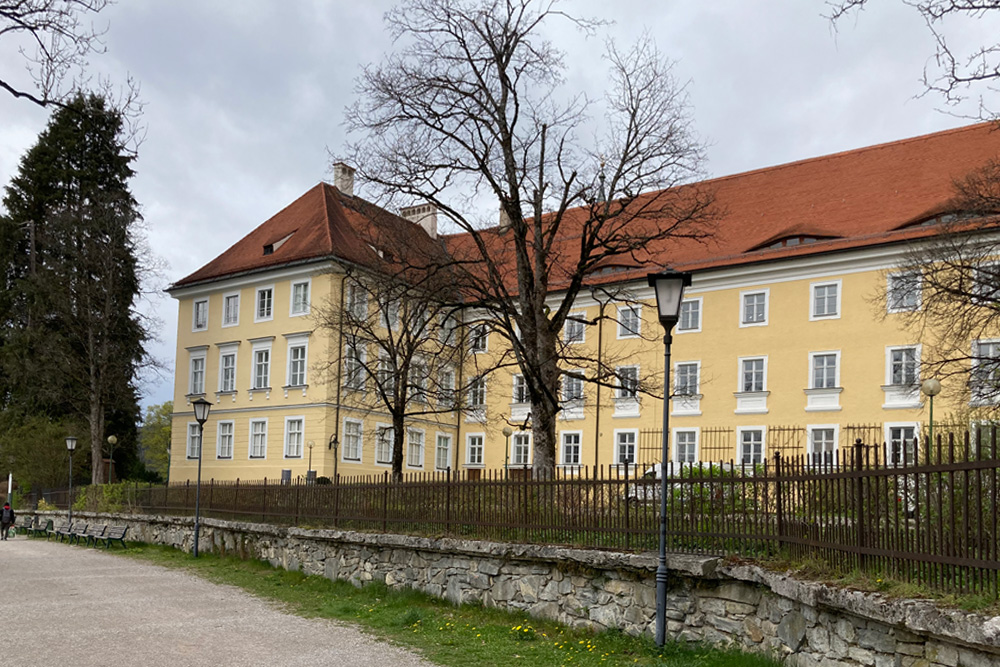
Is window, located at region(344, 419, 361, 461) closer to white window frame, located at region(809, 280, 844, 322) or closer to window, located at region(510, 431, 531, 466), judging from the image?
window, located at region(510, 431, 531, 466)

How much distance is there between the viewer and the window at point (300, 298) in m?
42.7

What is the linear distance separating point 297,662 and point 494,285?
10851mm

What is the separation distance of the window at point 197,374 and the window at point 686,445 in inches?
884

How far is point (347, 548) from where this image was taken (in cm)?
1712

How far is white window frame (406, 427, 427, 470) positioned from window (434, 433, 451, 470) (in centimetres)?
87

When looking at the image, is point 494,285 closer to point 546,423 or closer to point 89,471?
point 546,423

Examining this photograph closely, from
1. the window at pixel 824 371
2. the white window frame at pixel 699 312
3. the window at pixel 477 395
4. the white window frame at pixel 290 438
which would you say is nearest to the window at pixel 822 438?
the window at pixel 824 371

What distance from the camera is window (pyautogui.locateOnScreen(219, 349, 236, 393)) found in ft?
149

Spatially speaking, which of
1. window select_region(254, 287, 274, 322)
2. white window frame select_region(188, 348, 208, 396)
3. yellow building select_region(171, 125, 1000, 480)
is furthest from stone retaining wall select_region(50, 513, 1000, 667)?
white window frame select_region(188, 348, 208, 396)

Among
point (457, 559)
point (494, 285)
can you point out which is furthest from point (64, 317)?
point (457, 559)

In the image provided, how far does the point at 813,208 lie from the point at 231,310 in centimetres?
2599

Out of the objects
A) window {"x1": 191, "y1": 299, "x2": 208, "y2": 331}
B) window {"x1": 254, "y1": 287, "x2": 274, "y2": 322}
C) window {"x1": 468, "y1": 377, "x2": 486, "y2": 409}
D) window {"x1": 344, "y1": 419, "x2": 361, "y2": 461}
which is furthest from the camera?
window {"x1": 191, "y1": 299, "x2": 208, "y2": 331}

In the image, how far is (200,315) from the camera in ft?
156

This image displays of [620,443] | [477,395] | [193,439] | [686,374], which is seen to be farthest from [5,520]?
[686,374]
